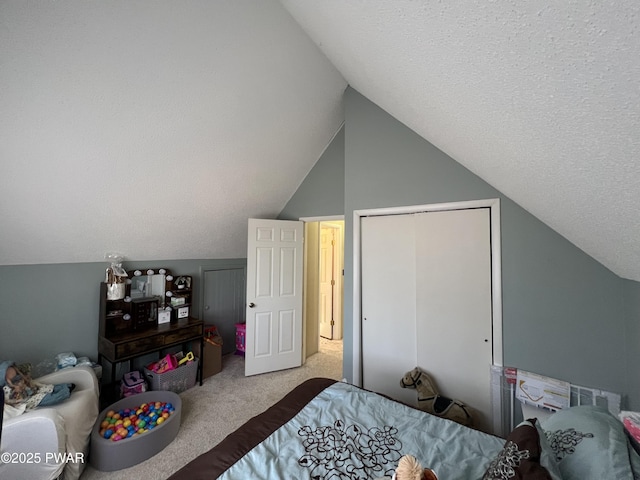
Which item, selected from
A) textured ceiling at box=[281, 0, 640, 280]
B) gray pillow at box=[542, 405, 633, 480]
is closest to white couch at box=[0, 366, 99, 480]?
gray pillow at box=[542, 405, 633, 480]

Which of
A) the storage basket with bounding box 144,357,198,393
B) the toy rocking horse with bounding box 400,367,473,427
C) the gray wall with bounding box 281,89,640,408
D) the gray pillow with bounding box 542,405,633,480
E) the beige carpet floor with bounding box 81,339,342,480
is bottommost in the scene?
the beige carpet floor with bounding box 81,339,342,480

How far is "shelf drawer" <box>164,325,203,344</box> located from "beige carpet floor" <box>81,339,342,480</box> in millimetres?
592

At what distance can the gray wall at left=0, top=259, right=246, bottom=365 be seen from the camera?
2213 millimetres

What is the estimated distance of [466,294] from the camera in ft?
7.18

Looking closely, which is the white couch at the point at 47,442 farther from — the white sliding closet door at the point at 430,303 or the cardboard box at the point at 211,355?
the white sliding closet door at the point at 430,303

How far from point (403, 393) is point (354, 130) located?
2.71 meters

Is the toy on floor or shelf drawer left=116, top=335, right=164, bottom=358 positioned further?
shelf drawer left=116, top=335, right=164, bottom=358

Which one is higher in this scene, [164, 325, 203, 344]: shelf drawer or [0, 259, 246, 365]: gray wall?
[0, 259, 246, 365]: gray wall

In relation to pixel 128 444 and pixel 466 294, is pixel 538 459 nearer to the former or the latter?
pixel 466 294

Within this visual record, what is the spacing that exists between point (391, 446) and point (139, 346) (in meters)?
2.54

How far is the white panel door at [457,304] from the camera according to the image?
2.12 metres

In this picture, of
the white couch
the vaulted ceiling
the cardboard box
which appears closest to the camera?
the vaulted ceiling

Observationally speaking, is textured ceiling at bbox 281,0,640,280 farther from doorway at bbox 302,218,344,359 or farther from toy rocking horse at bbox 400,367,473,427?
doorway at bbox 302,218,344,359

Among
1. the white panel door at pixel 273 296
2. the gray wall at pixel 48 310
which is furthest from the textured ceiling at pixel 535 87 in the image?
Result: the gray wall at pixel 48 310
